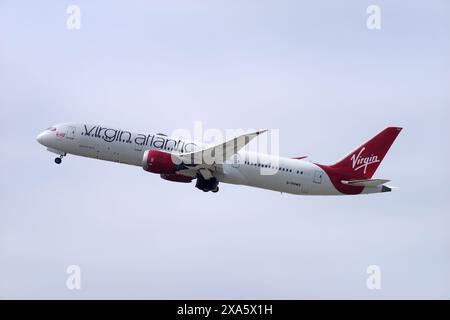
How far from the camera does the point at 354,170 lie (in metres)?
79.6

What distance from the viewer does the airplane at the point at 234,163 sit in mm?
78000

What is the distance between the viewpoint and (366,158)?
79.6 m

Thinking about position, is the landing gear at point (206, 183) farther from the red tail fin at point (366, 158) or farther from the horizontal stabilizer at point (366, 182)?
the horizontal stabilizer at point (366, 182)

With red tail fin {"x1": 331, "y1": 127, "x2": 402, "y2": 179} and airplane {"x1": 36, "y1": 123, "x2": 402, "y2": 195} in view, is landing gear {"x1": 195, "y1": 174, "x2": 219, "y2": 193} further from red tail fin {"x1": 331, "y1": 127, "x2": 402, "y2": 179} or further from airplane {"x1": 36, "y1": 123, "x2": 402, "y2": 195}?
red tail fin {"x1": 331, "y1": 127, "x2": 402, "y2": 179}

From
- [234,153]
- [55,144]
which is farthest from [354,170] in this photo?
[55,144]

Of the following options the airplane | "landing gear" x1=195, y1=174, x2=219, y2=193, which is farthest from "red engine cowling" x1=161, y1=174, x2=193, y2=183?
"landing gear" x1=195, y1=174, x2=219, y2=193

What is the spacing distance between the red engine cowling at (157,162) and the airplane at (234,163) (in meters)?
0.59

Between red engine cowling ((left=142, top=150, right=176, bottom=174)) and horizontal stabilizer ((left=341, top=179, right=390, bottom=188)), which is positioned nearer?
red engine cowling ((left=142, top=150, right=176, bottom=174))

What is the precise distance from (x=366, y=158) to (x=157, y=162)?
1713 centimetres

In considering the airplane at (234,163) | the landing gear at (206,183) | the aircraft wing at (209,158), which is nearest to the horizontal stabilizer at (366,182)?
the airplane at (234,163)

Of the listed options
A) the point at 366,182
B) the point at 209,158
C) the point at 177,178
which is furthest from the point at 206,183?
the point at 366,182

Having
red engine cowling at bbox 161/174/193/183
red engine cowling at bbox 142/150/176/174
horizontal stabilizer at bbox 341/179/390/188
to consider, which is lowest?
horizontal stabilizer at bbox 341/179/390/188

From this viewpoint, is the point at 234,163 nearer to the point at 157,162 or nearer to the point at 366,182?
the point at 157,162

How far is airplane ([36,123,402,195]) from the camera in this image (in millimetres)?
78000
